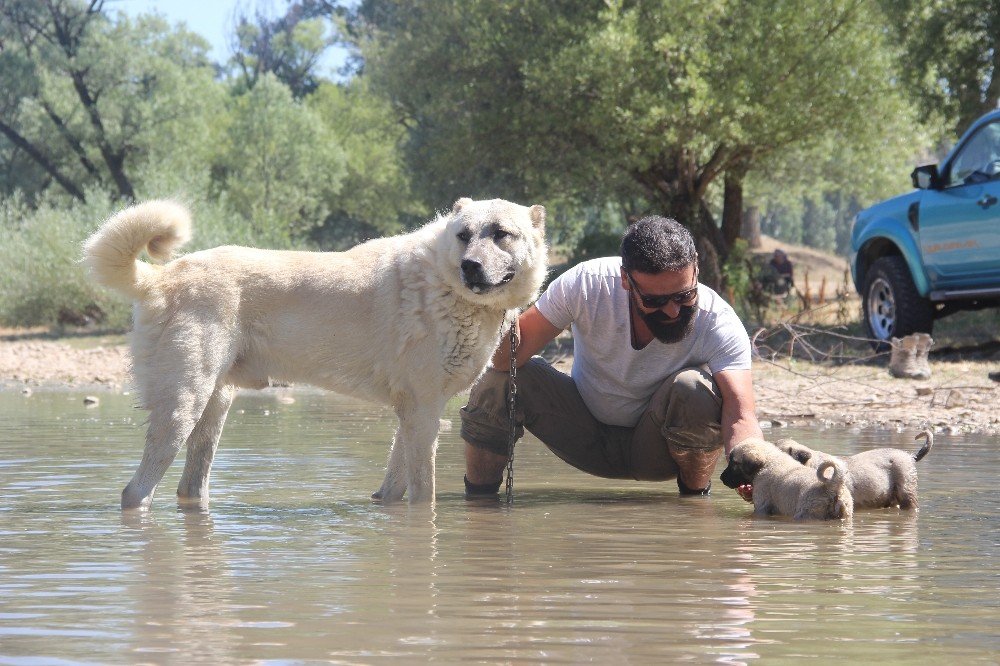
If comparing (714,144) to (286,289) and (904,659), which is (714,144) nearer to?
(286,289)

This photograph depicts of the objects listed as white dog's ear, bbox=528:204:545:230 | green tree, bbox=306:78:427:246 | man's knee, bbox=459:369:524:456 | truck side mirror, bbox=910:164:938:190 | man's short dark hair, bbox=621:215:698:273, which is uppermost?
green tree, bbox=306:78:427:246

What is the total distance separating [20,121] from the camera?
33.0 metres

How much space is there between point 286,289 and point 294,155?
122 feet

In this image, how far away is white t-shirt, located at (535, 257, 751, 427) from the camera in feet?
21.1

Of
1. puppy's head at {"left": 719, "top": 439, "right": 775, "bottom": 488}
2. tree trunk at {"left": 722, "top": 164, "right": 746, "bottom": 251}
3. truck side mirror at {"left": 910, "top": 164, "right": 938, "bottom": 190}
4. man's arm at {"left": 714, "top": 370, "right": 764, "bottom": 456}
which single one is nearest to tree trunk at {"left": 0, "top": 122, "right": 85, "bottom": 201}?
tree trunk at {"left": 722, "top": 164, "right": 746, "bottom": 251}

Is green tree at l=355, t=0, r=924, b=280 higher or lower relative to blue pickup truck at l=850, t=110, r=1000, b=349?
higher

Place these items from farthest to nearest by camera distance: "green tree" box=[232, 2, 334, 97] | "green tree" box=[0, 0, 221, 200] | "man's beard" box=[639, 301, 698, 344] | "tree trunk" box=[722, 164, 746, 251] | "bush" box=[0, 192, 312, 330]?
"green tree" box=[232, 2, 334, 97], "green tree" box=[0, 0, 221, 200], "bush" box=[0, 192, 312, 330], "tree trunk" box=[722, 164, 746, 251], "man's beard" box=[639, 301, 698, 344]

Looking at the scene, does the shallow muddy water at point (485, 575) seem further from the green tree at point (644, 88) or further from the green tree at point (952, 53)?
the green tree at point (644, 88)

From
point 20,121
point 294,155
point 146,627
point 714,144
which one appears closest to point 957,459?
point 146,627

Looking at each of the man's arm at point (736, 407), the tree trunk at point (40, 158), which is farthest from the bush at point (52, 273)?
the man's arm at point (736, 407)

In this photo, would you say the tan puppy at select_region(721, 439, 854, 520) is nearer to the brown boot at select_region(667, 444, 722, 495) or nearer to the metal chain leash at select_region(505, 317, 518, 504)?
the brown boot at select_region(667, 444, 722, 495)

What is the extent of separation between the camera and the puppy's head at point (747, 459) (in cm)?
609

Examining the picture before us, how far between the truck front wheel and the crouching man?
7.45 metres

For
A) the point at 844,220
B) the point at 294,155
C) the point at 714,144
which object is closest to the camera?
the point at 714,144
